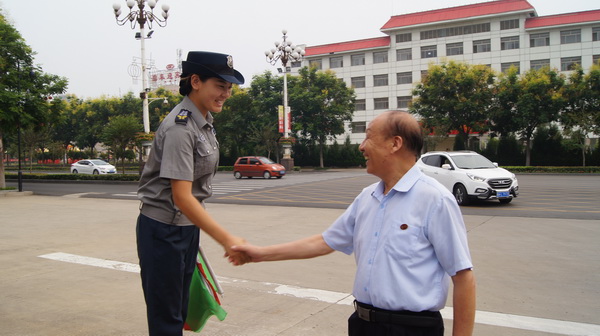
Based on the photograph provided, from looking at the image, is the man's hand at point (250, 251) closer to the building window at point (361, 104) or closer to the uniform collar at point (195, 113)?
the uniform collar at point (195, 113)

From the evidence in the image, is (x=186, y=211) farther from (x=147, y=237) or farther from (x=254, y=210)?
(x=254, y=210)

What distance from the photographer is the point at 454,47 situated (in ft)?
164

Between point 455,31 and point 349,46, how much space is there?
1227cm

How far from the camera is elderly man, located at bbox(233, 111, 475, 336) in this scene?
1.74 metres

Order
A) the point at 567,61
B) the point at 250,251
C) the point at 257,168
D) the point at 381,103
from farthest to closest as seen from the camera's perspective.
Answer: the point at 381,103
the point at 567,61
the point at 257,168
the point at 250,251

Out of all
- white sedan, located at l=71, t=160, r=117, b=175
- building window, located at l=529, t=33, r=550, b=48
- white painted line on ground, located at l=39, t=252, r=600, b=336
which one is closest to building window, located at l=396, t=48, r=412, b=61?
building window, located at l=529, t=33, r=550, b=48

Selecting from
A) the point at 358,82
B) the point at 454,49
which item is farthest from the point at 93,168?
the point at 454,49

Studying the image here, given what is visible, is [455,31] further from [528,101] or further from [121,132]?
[121,132]

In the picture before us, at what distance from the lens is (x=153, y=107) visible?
52.8m

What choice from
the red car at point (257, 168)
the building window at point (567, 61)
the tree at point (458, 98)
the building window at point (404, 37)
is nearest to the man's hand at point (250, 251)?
the red car at point (257, 168)

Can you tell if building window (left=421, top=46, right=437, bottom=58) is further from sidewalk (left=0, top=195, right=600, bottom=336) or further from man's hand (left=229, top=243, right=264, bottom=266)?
man's hand (left=229, top=243, right=264, bottom=266)

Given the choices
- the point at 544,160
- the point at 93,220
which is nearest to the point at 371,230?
the point at 93,220

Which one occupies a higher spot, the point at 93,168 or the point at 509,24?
the point at 509,24

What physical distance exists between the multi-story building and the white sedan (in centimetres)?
2101
